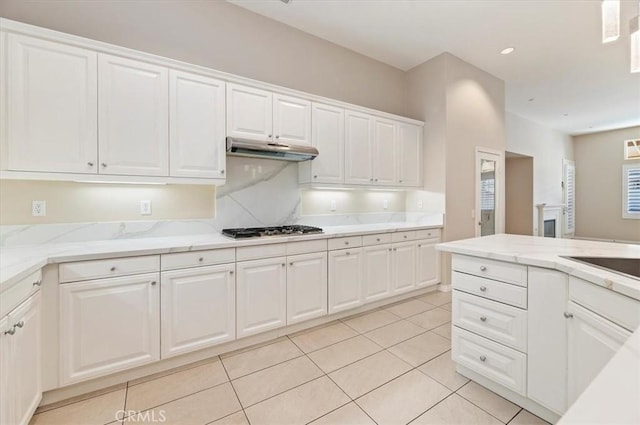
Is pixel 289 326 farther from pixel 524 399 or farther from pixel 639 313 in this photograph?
pixel 639 313

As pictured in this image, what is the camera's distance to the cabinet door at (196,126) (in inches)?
88.7

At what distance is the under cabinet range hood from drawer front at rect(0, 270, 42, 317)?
1.51 meters

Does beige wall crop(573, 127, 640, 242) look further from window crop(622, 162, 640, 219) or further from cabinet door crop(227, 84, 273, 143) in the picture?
cabinet door crop(227, 84, 273, 143)

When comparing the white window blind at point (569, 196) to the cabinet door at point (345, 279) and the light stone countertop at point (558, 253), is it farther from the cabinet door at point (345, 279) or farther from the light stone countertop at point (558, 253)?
the cabinet door at point (345, 279)

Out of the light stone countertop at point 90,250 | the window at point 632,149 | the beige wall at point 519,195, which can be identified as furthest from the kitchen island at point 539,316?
the window at point 632,149

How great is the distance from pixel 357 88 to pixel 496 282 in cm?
307

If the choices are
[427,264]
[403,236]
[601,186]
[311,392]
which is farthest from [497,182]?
[601,186]

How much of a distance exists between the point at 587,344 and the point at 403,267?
6.73 feet

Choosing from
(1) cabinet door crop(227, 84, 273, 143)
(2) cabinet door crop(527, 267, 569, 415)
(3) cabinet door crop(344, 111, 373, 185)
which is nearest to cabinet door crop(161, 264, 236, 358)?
(1) cabinet door crop(227, 84, 273, 143)

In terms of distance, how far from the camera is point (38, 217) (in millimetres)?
2041

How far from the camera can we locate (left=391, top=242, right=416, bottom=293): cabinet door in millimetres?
3287

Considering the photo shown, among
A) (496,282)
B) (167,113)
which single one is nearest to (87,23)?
(167,113)

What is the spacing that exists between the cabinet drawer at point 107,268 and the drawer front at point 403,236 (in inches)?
94.9

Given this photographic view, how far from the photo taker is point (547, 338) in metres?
1.53
